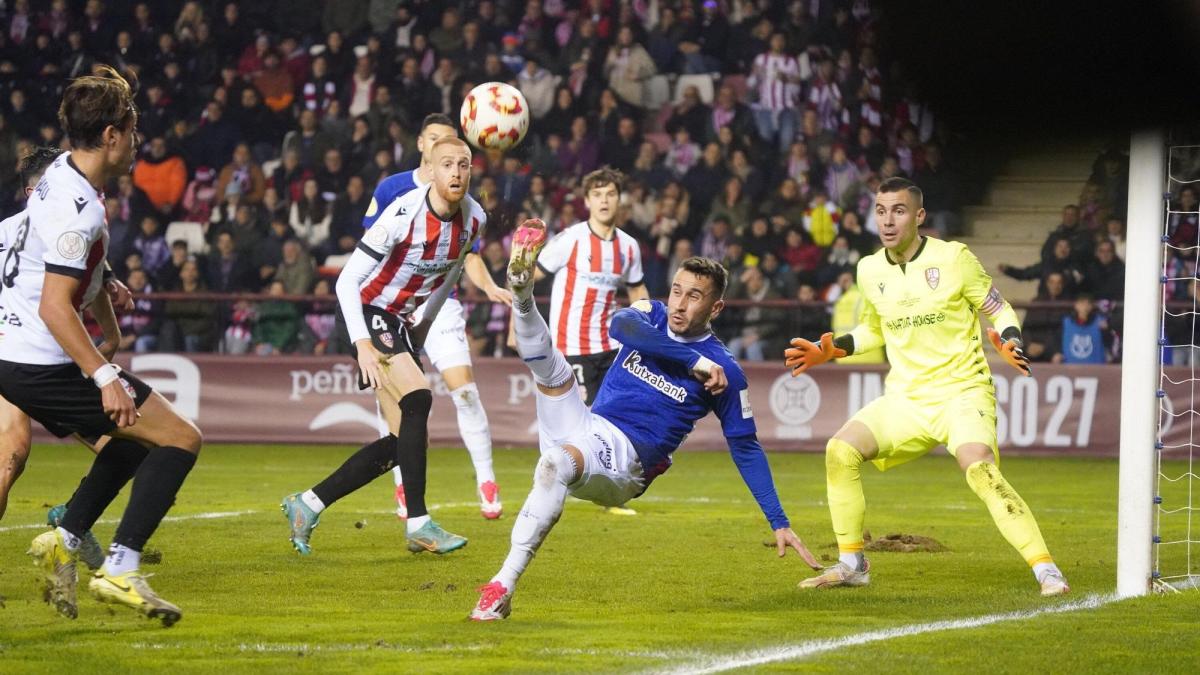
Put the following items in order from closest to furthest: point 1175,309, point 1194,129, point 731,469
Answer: point 1194,129
point 731,469
point 1175,309

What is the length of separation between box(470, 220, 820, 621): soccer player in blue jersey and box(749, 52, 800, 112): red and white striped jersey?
1279 centimetres

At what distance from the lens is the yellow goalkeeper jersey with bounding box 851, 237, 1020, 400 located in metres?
6.99

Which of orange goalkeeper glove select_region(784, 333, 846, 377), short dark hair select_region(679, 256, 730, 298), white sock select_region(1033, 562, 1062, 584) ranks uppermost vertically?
short dark hair select_region(679, 256, 730, 298)

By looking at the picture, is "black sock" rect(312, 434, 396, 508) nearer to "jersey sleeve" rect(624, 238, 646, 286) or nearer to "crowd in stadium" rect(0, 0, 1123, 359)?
"jersey sleeve" rect(624, 238, 646, 286)

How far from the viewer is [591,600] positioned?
6.29m

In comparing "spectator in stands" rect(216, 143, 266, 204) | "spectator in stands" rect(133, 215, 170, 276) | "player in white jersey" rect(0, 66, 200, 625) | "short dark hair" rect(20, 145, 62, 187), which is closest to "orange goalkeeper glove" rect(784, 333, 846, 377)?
"player in white jersey" rect(0, 66, 200, 625)

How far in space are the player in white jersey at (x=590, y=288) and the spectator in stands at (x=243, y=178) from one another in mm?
9195

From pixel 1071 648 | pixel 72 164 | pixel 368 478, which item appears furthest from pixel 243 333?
pixel 1071 648

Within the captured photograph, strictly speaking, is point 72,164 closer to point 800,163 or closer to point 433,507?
point 433,507

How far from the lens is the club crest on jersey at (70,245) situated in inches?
196

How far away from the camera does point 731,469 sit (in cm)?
1482

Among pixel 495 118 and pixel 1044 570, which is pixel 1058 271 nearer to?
pixel 495 118

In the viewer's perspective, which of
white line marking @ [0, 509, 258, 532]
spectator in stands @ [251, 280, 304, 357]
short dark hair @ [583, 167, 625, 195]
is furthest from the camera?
spectator in stands @ [251, 280, 304, 357]

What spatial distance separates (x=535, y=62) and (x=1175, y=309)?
914 centimetres
